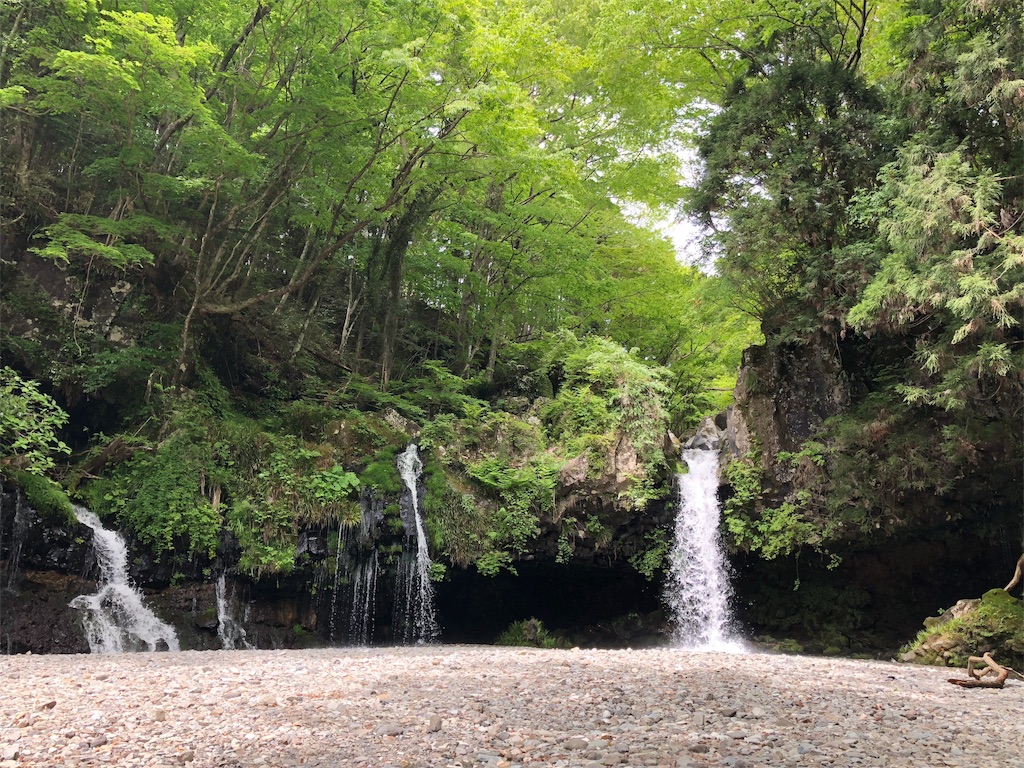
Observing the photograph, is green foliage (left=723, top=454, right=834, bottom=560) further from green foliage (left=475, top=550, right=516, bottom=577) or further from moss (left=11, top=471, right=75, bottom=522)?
→ moss (left=11, top=471, right=75, bottom=522)

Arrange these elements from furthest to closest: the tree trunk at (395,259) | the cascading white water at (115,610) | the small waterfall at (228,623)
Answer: the tree trunk at (395,259), the small waterfall at (228,623), the cascading white water at (115,610)

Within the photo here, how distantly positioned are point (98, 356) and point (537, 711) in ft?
31.8

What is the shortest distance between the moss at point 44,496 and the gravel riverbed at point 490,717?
3014 mm

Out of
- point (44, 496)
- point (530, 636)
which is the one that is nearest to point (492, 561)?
point (530, 636)

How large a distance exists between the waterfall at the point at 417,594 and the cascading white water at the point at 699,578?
173 inches

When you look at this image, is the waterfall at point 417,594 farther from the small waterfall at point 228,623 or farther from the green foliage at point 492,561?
the small waterfall at point 228,623

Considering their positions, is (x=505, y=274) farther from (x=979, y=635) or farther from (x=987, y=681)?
(x=987, y=681)

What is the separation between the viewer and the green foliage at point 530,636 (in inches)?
435

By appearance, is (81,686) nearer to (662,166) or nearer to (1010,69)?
(1010,69)

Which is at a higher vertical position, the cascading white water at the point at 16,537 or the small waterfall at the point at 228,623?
the cascading white water at the point at 16,537

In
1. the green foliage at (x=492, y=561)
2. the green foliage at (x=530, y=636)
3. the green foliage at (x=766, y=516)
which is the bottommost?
the green foliage at (x=530, y=636)

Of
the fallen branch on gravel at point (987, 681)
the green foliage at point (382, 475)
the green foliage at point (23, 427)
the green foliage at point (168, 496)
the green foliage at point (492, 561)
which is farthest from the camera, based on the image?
the green foliage at point (382, 475)

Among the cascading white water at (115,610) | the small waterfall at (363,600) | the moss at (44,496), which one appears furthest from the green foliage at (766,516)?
the moss at (44,496)

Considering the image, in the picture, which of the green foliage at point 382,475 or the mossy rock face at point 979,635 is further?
the green foliage at point 382,475
